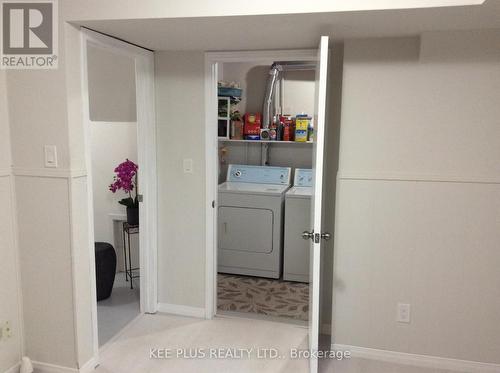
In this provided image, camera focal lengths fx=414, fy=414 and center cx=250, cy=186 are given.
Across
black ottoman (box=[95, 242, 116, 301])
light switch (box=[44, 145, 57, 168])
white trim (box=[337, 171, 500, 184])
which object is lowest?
black ottoman (box=[95, 242, 116, 301])

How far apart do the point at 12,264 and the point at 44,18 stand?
1.26 metres

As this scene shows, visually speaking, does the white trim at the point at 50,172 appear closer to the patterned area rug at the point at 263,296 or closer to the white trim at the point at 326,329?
the patterned area rug at the point at 263,296

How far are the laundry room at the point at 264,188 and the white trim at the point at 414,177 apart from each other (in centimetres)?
113

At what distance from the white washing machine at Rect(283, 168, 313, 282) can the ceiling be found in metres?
1.44

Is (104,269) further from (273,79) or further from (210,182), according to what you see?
(273,79)

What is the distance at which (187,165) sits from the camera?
9.24ft

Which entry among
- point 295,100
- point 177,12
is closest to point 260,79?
point 295,100

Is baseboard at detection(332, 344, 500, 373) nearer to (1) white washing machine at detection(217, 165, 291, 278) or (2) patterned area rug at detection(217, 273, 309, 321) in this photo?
(2) patterned area rug at detection(217, 273, 309, 321)

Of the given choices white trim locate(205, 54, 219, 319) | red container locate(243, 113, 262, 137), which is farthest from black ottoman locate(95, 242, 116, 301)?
red container locate(243, 113, 262, 137)

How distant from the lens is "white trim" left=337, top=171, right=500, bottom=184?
2176 mm

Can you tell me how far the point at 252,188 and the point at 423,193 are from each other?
1.77 meters

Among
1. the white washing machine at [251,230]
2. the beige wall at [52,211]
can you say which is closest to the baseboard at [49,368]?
the beige wall at [52,211]

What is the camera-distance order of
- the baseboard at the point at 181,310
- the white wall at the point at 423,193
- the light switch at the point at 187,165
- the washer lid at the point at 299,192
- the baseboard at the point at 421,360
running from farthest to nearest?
the washer lid at the point at 299,192 < the baseboard at the point at 181,310 < the light switch at the point at 187,165 < the baseboard at the point at 421,360 < the white wall at the point at 423,193

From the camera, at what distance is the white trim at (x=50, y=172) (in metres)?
2.07
